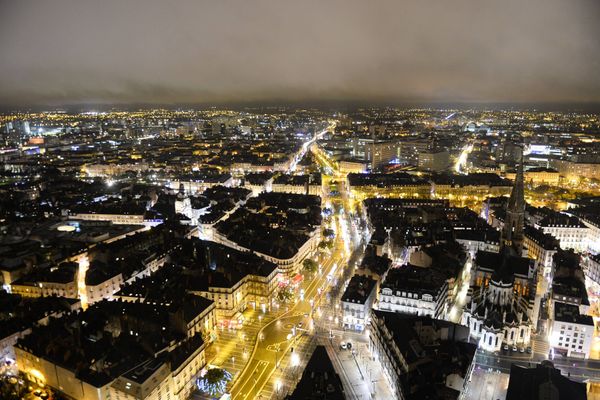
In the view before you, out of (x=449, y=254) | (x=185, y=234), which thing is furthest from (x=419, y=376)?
(x=185, y=234)

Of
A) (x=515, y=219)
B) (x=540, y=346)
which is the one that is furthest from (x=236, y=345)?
(x=515, y=219)

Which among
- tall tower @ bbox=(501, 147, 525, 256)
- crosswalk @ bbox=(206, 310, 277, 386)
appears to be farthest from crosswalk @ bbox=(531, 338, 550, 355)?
crosswalk @ bbox=(206, 310, 277, 386)

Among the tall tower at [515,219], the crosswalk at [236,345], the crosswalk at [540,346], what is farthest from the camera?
the tall tower at [515,219]

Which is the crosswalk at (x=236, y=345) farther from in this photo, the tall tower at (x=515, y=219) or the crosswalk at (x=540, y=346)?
the tall tower at (x=515, y=219)

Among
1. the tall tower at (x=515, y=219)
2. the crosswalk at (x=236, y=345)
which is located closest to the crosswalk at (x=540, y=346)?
the tall tower at (x=515, y=219)

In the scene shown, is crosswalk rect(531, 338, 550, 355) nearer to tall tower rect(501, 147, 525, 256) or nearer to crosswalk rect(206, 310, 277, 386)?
tall tower rect(501, 147, 525, 256)

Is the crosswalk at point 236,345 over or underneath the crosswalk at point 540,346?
underneath

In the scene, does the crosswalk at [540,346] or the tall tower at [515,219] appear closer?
the crosswalk at [540,346]

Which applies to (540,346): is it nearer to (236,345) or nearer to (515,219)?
(515,219)

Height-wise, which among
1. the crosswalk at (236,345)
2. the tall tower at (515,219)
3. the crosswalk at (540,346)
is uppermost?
the tall tower at (515,219)
